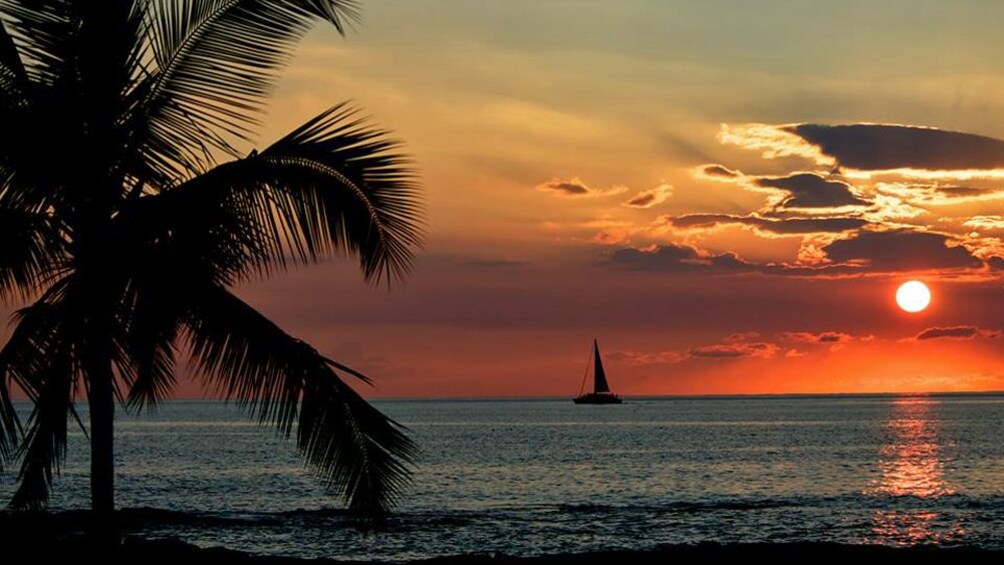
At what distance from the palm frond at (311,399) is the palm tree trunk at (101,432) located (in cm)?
114

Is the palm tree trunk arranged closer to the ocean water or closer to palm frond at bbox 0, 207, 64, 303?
palm frond at bbox 0, 207, 64, 303

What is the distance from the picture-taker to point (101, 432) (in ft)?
41.2

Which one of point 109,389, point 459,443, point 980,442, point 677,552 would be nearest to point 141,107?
point 109,389

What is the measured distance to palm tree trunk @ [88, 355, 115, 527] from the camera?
1248 cm

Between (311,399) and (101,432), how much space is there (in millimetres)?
2316

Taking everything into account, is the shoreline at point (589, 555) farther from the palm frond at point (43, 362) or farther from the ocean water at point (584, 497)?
the ocean water at point (584, 497)

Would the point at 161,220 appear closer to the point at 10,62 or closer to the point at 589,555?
the point at 10,62

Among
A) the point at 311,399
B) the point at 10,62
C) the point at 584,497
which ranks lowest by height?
the point at 584,497

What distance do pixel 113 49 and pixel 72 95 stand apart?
0.71m

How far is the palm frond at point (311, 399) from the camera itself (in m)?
12.2

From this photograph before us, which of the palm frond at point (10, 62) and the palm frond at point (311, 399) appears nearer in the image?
the palm frond at point (311, 399)

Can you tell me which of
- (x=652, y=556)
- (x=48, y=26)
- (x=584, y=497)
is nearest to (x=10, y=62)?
(x=48, y=26)

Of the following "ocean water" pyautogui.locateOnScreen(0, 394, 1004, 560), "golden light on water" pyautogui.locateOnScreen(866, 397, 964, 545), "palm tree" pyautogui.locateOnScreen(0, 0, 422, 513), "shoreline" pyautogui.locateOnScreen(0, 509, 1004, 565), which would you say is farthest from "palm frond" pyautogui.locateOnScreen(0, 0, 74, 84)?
"golden light on water" pyautogui.locateOnScreen(866, 397, 964, 545)

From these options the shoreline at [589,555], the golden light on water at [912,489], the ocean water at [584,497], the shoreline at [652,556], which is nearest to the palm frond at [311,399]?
the shoreline at [589,555]
